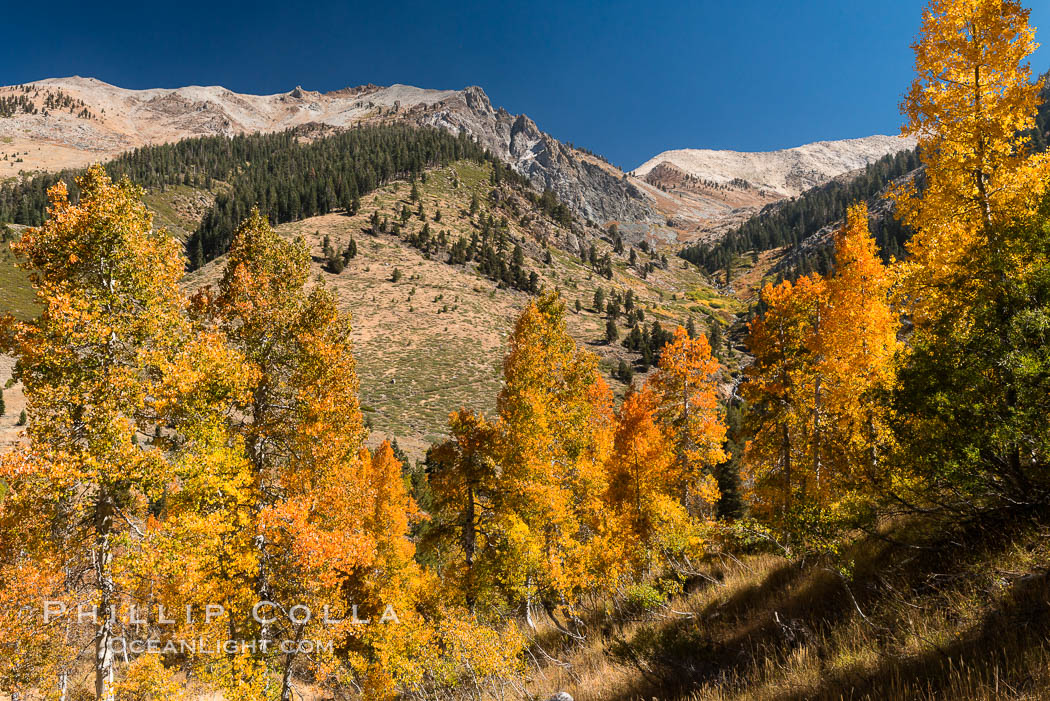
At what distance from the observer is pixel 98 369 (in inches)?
337

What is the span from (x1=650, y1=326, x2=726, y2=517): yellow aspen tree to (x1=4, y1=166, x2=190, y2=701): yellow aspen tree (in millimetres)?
20037

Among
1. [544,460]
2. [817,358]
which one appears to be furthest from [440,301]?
[817,358]

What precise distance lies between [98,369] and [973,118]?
18.3 metres

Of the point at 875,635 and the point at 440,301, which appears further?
the point at 440,301

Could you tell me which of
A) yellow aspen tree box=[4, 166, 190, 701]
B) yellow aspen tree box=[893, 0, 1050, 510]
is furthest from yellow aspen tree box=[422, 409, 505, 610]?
yellow aspen tree box=[893, 0, 1050, 510]

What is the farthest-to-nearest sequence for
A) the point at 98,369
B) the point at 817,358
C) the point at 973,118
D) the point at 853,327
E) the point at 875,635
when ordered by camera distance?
1. the point at 817,358
2. the point at 853,327
3. the point at 973,118
4. the point at 98,369
5. the point at 875,635

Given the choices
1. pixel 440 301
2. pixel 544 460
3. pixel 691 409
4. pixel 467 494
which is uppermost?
pixel 440 301

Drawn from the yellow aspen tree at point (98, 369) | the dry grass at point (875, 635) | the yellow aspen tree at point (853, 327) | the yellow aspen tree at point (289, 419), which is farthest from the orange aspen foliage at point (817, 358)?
the yellow aspen tree at point (98, 369)

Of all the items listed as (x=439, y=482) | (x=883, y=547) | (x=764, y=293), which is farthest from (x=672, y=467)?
(x=883, y=547)

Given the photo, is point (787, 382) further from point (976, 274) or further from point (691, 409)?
point (976, 274)

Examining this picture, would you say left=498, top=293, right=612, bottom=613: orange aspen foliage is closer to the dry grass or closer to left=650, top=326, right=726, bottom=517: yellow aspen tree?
the dry grass

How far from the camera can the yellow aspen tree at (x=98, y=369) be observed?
813 centimetres

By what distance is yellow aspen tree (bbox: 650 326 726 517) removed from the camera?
22.6m

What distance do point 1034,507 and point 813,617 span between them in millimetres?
3038
